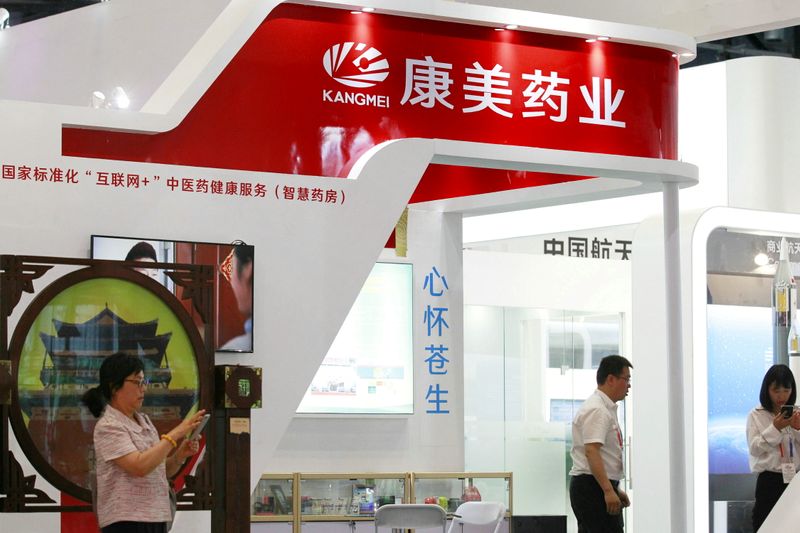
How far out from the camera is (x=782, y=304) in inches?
357

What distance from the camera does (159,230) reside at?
538 centimetres

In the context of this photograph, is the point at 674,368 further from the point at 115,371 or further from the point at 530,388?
the point at 530,388

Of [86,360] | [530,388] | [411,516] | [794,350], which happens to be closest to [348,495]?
[411,516]

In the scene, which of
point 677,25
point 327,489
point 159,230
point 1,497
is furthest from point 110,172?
point 677,25

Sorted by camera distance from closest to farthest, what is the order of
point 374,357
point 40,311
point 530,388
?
point 40,311
point 374,357
point 530,388

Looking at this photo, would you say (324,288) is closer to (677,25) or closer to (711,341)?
(711,341)

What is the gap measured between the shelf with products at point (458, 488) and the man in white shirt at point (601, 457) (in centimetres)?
97

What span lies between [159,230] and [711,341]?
4584 millimetres

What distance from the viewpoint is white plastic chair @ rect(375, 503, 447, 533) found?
700cm

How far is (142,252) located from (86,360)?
2.73 feet

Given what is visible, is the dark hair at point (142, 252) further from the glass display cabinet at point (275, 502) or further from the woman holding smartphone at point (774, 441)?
the woman holding smartphone at point (774, 441)

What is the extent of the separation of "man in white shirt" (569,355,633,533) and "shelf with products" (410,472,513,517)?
969 mm

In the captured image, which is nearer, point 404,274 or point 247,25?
point 247,25

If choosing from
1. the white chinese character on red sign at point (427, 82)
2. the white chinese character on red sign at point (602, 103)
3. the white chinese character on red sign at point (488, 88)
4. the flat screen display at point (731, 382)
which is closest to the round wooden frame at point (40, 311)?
the white chinese character on red sign at point (427, 82)
